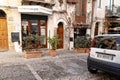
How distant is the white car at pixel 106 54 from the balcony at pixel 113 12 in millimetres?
11611

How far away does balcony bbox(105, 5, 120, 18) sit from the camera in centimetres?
1631

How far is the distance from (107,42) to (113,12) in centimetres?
1285

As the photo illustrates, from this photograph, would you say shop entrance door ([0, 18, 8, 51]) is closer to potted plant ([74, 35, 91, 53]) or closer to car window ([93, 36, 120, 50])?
potted plant ([74, 35, 91, 53])

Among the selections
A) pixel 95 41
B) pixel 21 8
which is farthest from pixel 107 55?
pixel 21 8

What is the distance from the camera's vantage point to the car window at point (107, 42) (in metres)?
4.89

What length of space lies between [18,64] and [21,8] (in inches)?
176

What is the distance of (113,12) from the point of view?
16859 mm

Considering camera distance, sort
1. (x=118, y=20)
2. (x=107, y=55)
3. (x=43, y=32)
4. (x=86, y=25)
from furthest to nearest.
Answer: (x=118, y=20)
(x=86, y=25)
(x=43, y=32)
(x=107, y=55)

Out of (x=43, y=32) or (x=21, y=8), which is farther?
(x=43, y=32)

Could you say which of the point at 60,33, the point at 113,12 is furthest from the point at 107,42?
the point at 113,12

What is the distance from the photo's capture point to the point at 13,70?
21.9 feet

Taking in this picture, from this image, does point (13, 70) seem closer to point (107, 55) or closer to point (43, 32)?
point (107, 55)

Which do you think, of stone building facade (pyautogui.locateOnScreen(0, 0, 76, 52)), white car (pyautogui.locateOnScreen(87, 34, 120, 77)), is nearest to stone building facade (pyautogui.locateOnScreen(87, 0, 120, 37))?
stone building facade (pyautogui.locateOnScreen(0, 0, 76, 52))

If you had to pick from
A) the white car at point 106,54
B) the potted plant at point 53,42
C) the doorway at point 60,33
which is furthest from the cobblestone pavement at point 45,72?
the doorway at point 60,33
